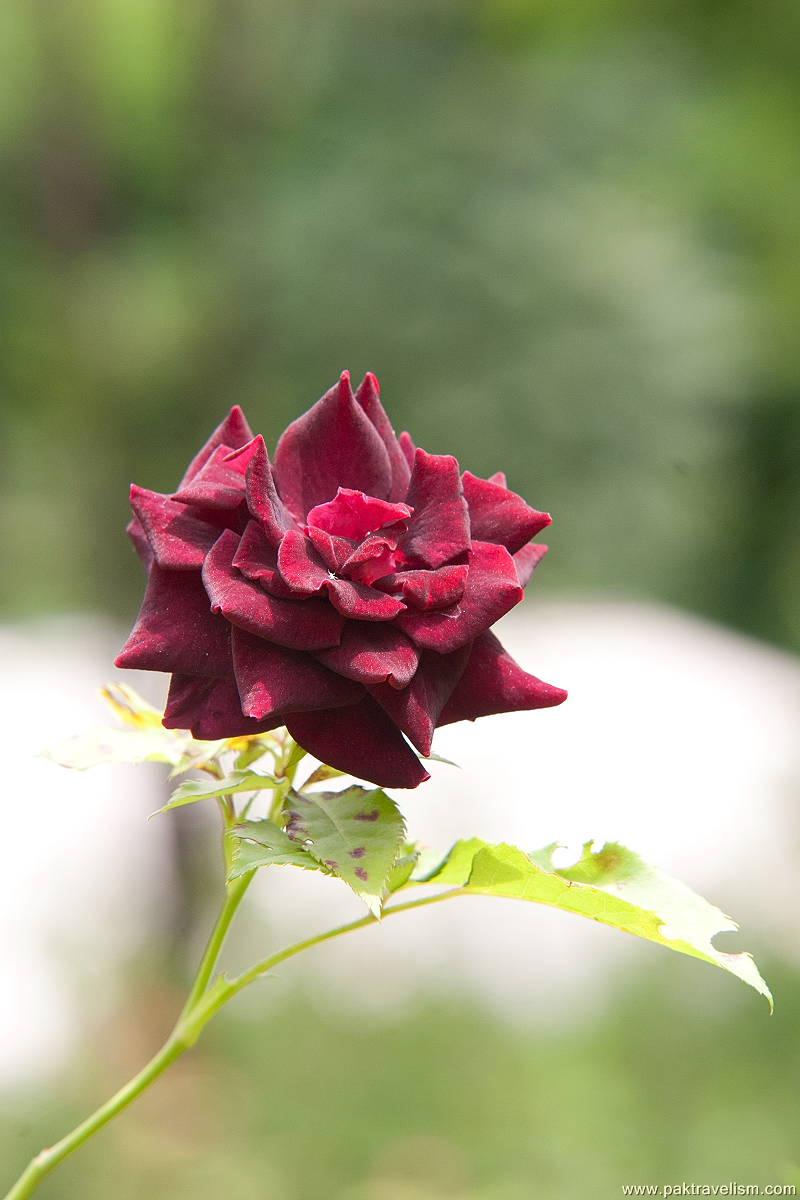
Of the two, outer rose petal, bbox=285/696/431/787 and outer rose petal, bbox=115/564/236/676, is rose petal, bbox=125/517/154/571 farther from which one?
outer rose petal, bbox=285/696/431/787

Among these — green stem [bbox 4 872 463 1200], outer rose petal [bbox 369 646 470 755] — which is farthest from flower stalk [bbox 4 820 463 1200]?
outer rose petal [bbox 369 646 470 755]

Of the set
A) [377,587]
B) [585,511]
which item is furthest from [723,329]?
[377,587]

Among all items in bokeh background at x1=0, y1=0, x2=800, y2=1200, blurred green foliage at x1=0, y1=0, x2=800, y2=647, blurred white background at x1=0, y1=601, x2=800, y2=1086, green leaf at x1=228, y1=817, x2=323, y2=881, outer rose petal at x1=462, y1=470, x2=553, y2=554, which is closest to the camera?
green leaf at x1=228, y1=817, x2=323, y2=881

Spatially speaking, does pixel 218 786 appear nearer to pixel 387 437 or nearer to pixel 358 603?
pixel 358 603

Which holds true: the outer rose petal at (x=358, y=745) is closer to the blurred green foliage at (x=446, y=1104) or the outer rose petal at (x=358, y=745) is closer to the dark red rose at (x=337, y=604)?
the dark red rose at (x=337, y=604)

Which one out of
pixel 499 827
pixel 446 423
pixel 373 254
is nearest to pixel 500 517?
pixel 499 827

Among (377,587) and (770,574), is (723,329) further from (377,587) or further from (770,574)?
(377,587)
